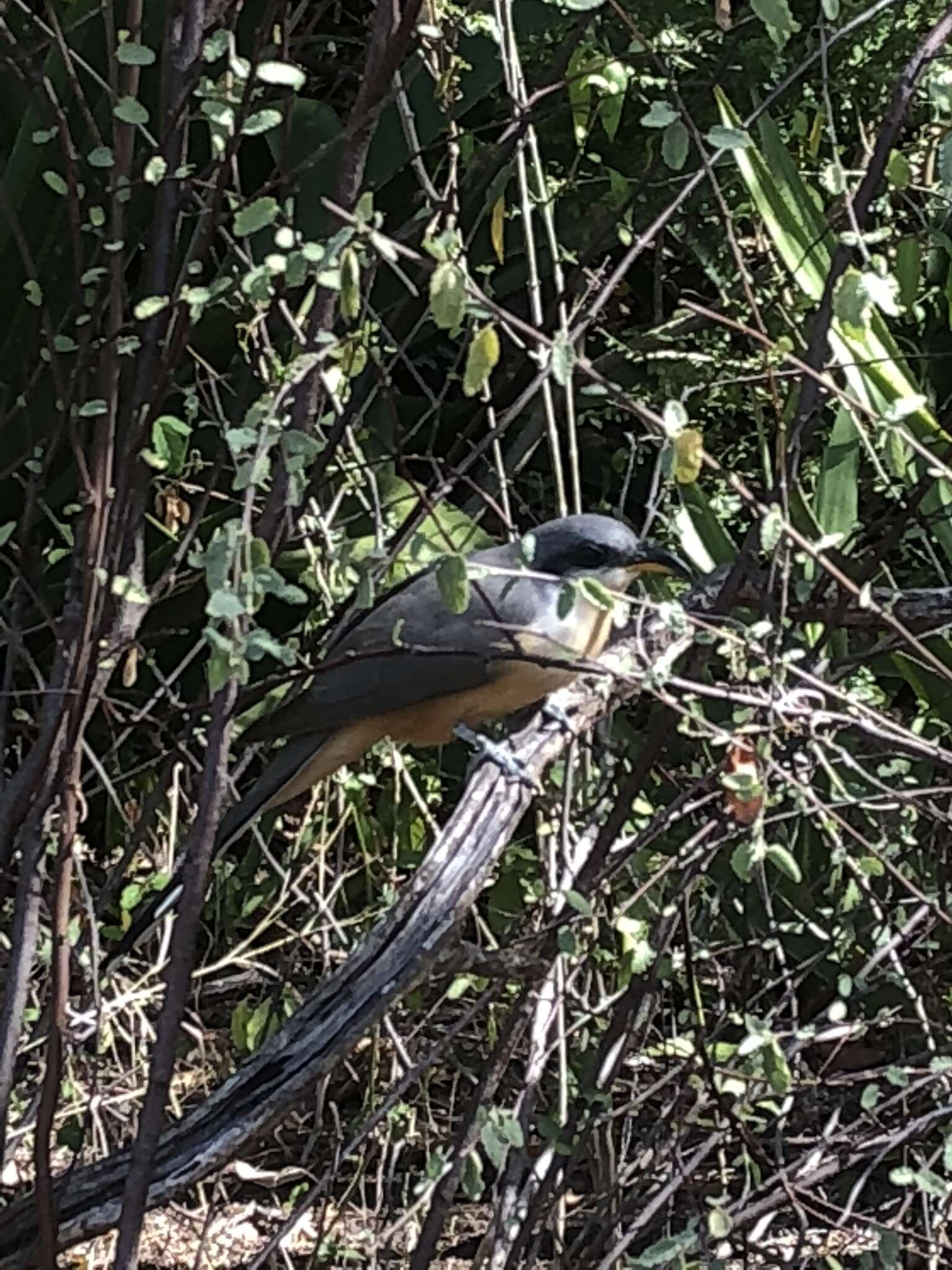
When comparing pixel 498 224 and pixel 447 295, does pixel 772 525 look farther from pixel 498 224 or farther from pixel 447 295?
pixel 498 224

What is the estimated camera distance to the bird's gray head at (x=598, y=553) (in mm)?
2686

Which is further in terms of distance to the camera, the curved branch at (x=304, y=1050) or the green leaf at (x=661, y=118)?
the curved branch at (x=304, y=1050)

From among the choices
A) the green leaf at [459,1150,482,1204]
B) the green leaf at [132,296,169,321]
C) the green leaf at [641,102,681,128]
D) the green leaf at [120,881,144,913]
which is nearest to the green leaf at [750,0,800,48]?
the green leaf at [641,102,681,128]

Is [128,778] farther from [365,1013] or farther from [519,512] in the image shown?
[365,1013]

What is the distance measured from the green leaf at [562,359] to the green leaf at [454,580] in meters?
0.15

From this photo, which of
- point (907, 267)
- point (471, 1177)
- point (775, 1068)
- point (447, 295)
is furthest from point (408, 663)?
point (447, 295)

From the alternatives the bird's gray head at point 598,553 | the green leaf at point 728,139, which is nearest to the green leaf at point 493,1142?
the green leaf at point 728,139

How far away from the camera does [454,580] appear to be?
121 centimetres

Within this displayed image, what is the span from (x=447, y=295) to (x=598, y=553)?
5.43 ft

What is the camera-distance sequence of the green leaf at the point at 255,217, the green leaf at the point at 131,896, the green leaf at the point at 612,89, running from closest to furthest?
the green leaf at the point at 255,217
the green leaf at the point at 612,89
the green leaf at the point at 131,896

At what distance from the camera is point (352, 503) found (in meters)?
3.03

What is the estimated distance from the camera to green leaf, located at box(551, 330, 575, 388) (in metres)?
1.14

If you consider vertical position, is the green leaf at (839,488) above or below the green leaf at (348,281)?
below

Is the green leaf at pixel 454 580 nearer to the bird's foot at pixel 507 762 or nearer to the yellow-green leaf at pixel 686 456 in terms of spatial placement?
the yellow-green leaf at pixel 686 456
